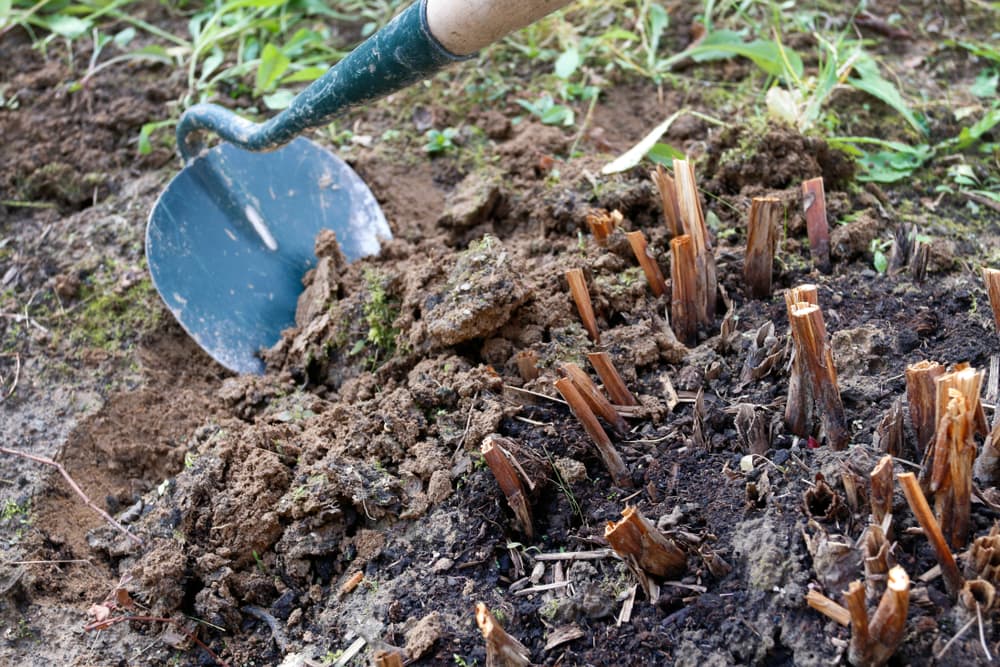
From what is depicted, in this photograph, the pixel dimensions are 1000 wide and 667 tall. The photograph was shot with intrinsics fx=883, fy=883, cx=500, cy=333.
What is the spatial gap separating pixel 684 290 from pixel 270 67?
194 cm

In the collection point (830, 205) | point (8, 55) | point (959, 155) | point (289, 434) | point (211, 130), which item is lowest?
point (959, 155)

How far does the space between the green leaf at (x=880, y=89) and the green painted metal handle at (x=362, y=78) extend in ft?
5.41

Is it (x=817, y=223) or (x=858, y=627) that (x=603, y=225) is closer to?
(x=817, y=223)

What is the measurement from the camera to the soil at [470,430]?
5.04 ft

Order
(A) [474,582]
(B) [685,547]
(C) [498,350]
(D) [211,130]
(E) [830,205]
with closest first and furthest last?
(B) [685,547] < (A) [474,582] < (C) [498,350] < (E) [830,205] < (D) [211,130]

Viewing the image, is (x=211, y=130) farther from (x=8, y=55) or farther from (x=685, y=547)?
(x=685, y=547)

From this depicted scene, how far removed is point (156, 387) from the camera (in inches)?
100

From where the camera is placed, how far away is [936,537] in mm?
1322

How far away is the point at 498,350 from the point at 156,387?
42.8 inches

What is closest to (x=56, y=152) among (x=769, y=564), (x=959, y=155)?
(x=769, y=564)

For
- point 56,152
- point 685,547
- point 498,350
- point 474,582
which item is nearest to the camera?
point 685,547

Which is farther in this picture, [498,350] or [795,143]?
[795,143]

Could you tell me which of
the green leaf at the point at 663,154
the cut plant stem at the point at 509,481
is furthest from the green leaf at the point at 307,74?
the cut plant stem at the point at 509,481

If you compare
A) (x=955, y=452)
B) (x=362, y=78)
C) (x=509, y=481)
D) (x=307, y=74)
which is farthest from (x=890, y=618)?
(x=307, y=74)
